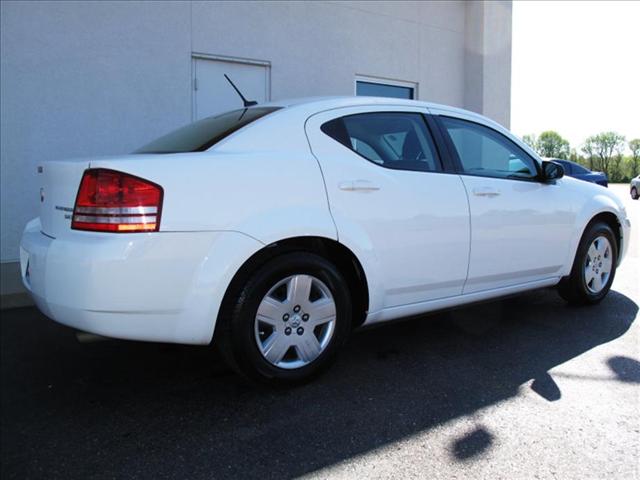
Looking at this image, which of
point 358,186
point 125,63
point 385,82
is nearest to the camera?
point 358,186

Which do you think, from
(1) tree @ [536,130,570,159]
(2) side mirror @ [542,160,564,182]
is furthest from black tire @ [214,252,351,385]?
(1) tree @ [536,130,570,159]

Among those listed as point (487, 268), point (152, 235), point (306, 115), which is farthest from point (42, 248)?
point (487, 268)

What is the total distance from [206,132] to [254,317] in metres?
1.14

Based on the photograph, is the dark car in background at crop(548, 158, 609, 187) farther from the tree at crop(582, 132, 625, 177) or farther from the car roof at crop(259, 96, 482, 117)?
the car roof at crop(259, 96, 482, 117)

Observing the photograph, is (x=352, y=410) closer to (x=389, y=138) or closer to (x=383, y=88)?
(x=389, y=138)

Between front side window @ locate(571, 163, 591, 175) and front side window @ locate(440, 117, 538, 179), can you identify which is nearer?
front side window @ locate(440, 117, 538, 179)

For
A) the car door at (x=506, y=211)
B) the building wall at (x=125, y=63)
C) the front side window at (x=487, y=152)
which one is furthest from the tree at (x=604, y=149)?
the building wall at (x=125, y=63)

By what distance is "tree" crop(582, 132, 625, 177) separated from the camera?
13.3 feet

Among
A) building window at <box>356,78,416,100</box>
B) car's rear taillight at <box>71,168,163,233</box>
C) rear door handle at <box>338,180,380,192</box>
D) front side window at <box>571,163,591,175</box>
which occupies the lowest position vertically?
car's rear taillight at <box>71,168,163,233</box>

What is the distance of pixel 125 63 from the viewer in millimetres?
5879

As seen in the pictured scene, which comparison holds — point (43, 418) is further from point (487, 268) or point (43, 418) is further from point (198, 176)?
point (487, 268)

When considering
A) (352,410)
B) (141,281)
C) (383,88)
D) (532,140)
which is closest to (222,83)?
(383,88)

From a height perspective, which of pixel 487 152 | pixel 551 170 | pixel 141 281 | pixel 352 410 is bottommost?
pixel 352 410

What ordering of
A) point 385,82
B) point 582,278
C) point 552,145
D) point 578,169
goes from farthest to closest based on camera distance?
1. point 385,82
2. point 578,169
3. point 552,145
4. point 582,278
